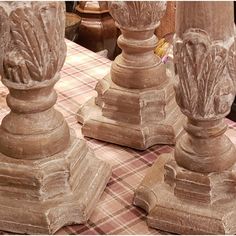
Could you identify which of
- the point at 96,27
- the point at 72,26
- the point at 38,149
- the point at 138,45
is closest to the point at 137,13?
the point at 138,45

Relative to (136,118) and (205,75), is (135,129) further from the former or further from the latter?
(205,75)

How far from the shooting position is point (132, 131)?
40.8 inches

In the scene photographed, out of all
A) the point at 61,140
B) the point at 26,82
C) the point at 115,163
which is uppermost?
the point at 26,82

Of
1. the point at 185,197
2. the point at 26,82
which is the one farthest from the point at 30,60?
the point at 185,197

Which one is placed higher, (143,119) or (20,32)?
(20,32)

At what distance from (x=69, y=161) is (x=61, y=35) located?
0.19 m

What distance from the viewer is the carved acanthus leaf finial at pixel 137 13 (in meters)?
0.96

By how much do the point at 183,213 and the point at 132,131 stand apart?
242mm

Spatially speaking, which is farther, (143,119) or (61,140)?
(143,119)

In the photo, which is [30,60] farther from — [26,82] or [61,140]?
[61,140]

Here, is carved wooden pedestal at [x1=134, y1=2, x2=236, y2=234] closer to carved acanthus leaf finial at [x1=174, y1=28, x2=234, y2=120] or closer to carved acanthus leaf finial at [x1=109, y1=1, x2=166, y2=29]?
carved acanthus leaf finial at [x1=174, y1=28, x2=234, y2=120]

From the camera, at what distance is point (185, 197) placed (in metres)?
0.85

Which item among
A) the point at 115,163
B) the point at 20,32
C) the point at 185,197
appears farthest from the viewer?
the point at 115,163

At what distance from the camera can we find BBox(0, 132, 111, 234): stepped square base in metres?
0.83
